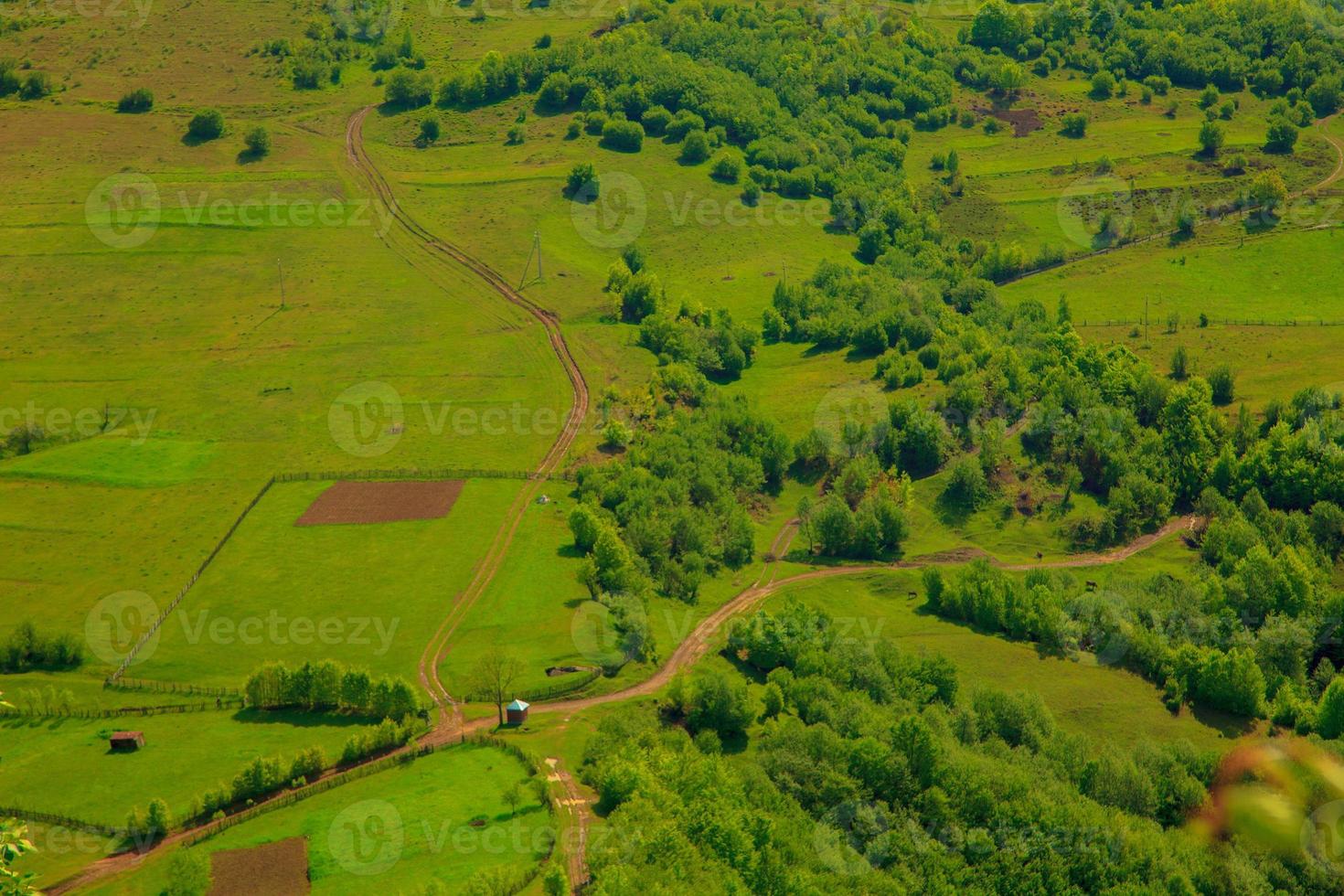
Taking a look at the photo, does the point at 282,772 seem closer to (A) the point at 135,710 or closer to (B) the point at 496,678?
(A) the point at 135,710

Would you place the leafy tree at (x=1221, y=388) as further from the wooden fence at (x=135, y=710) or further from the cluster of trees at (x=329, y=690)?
the wooden fence at (x=135, y=710)

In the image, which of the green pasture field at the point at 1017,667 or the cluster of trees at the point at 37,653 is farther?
the green pasture field at the point at 1017,667

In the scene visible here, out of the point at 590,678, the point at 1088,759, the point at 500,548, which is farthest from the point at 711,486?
the point at 1088,759

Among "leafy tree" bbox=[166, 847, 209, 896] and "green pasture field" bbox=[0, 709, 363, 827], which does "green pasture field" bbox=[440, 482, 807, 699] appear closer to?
Result: "green pasture field" bbox=[0, 709, 363, 827]

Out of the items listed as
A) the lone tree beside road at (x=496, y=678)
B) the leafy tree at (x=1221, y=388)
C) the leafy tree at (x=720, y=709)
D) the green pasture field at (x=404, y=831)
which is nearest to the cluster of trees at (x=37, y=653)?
the green pasture field at (x=404, y=831)

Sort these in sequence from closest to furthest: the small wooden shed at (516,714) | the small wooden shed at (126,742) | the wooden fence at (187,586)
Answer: the small wooden shed at (126,742), the small wooden shed at (516,714), the wooden fence at (187,586)

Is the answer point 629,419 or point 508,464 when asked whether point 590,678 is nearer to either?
point 508,464
